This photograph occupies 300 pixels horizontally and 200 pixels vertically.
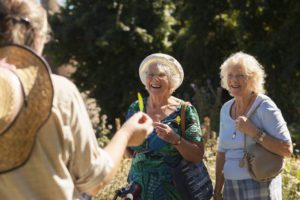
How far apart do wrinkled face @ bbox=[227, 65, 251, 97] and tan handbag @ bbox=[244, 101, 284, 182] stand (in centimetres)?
19

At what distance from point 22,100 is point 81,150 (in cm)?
26

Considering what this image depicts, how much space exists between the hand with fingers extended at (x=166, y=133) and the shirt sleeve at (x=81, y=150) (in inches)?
79.5

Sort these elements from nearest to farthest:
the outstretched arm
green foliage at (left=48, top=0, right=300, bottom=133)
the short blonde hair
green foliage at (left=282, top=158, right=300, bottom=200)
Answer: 1. the outstretched arm
2. the short blonde hair
3. green foliage at (left=282, top=158, right=300, bottom=200)
4. green foliage at (left=48, top=0, right=300, bottom=133)

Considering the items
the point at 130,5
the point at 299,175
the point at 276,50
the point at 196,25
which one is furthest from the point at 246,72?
the point at 130,5

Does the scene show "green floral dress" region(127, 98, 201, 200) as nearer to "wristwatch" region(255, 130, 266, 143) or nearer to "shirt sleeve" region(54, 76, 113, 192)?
"wristwatch" region(255, 130, 266, 143)

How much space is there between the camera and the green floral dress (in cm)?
442

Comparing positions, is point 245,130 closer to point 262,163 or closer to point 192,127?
point 262,163

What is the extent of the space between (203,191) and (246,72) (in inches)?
33.8

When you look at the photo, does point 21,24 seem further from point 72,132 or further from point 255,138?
point 255,138

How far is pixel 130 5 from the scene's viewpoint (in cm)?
2047

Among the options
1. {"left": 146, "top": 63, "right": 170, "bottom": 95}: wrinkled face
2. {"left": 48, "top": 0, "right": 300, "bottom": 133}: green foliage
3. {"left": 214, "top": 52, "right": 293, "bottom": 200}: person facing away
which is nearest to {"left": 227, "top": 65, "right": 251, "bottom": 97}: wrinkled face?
{"left": 214, "top": 52, "right": 293, "bottom": 200}: person facing away

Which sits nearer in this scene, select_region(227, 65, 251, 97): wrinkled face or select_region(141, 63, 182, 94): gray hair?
select_region(227, 65, 251, 97): wrinkled face

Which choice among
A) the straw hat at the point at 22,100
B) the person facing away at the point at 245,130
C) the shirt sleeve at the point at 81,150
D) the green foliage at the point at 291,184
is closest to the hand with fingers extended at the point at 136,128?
the shirt sleeve at the point at 81,150

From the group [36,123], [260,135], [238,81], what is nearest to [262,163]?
[260,135]
